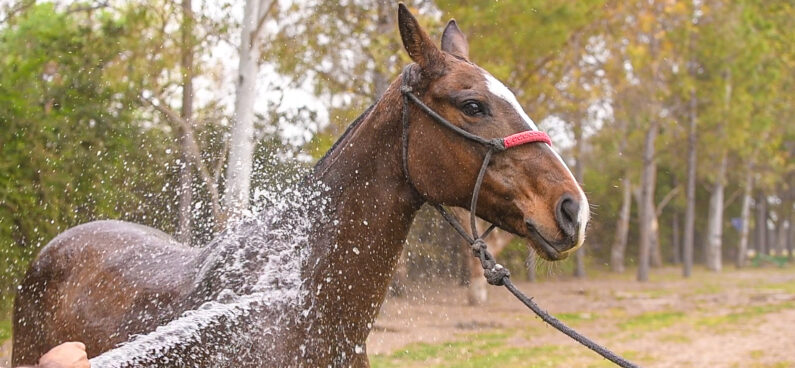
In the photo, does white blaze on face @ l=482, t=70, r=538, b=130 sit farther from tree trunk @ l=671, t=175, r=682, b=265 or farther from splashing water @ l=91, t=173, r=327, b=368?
tree trunk @ l=671, t=175, r=682, b=265

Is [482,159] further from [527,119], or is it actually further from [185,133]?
[185,133]

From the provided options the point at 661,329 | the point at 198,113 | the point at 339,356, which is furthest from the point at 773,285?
the point at 339,356

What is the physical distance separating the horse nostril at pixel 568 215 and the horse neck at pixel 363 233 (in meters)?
0.65

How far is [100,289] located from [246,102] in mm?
5950

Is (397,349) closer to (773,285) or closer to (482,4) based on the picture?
(482,4)

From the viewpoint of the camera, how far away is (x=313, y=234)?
2.83 metres

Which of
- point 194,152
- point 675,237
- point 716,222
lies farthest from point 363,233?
point 675,237

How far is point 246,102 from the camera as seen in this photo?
9148 mm

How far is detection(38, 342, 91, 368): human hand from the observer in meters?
1.80

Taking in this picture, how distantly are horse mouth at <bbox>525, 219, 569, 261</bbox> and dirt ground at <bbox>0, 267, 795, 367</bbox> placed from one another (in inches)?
110

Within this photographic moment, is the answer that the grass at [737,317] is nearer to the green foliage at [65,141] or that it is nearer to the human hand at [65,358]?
the green foliage at [65,141]

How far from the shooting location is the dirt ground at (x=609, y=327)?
968 centimetres

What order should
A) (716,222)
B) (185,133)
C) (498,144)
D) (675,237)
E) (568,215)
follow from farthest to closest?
(675,237) → (716,222) → (185,133) → (498,144) → (568,215)

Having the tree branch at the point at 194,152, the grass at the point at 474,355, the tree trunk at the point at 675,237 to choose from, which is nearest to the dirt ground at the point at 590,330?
the grass at the point at 474,355
